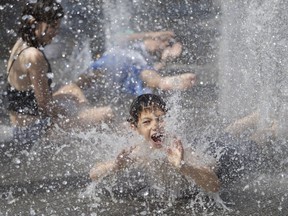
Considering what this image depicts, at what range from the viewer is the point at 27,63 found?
4406 millimetres

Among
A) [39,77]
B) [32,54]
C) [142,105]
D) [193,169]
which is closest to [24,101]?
[39,77]

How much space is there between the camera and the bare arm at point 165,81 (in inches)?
193

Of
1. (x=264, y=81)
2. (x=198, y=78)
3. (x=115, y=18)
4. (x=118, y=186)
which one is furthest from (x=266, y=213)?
(x=115, y=18)

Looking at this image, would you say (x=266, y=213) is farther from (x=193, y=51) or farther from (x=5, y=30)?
(x=5, y=30)

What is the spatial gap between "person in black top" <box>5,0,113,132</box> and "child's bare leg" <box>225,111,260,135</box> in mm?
971

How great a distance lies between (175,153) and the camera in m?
3.31

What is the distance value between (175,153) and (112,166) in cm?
45

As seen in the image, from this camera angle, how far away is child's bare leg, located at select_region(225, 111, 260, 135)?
Result: 4243mm

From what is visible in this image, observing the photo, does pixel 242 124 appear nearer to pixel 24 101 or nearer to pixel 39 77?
pixel 39 77

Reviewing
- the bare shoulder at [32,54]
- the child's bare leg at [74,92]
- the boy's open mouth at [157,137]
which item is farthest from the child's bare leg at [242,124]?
the bare shoulder at [32,54]

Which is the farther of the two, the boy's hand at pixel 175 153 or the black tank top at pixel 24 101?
the black tank top at pixel 24 101

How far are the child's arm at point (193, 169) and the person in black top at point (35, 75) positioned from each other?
1311mm

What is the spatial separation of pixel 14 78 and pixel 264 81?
1.72 metres

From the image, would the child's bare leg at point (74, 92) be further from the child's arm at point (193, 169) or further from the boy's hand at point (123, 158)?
the child's arm at point (193, 169)
